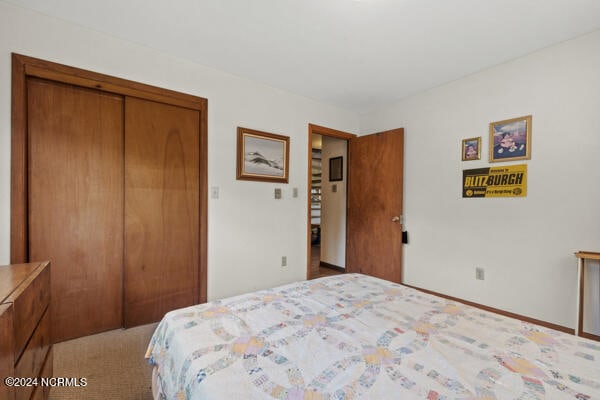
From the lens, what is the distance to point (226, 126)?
2.76m

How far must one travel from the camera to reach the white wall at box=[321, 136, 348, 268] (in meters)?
4.14

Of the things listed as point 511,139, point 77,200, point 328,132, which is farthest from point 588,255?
point 77,200

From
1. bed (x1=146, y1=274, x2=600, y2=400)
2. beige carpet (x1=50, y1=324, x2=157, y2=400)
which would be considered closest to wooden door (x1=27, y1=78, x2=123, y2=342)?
beige carpet (x1=50, y1=324, x2=157, y2=400)

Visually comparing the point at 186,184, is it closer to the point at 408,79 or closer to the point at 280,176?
the point at 280,176

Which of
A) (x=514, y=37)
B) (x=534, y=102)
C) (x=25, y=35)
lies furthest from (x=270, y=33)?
(x=534, y=102)

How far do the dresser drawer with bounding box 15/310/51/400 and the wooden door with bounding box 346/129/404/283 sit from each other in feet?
10.5

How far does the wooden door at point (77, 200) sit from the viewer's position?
1.95 metres

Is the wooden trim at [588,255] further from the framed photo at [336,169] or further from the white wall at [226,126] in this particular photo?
the framed photo at [336,169]

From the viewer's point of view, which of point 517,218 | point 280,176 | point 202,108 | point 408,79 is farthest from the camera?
point 280,176

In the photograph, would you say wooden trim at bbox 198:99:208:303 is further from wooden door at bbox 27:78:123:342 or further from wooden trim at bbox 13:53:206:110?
wooden door at bbox 27:78:123:342

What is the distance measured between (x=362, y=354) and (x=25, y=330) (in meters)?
1.28

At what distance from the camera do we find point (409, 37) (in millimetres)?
2129

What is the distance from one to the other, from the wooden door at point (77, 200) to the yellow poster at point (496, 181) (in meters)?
3.39

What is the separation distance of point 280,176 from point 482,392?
8.73 feet
